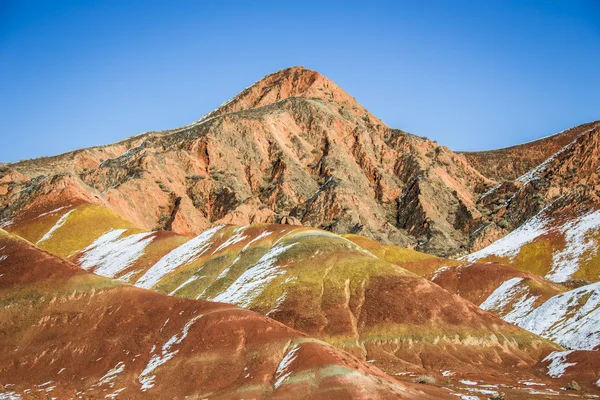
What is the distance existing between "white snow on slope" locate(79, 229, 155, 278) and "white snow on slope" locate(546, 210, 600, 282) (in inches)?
2691

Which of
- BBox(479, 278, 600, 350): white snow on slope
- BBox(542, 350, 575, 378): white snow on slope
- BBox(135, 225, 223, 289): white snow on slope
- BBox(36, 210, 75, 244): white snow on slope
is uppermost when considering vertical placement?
BBox(36, 210, 75, 244): white snow on slope

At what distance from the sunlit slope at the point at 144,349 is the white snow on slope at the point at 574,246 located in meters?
67.6

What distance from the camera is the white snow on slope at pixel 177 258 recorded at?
8725 centimetres

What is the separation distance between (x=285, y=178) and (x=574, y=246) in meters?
65.1

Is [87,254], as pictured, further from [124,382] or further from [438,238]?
[438,238]

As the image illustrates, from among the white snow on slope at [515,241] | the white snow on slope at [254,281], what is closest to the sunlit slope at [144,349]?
the white snow on slope at [254,281]

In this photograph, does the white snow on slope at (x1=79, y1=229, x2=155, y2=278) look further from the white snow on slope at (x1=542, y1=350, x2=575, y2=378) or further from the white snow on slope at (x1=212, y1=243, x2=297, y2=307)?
the white snow on slope at (x1=542, y1=350, x2=575, y2=378)

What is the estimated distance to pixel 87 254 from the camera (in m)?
100

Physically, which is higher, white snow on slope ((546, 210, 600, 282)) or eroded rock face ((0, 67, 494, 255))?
eroded rock face ((0, 67, 494, 255))

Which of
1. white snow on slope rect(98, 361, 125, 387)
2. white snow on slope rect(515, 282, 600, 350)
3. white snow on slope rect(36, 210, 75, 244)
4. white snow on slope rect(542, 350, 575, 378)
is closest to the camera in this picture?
white snow on slope rect(98, 361, 125, 387)

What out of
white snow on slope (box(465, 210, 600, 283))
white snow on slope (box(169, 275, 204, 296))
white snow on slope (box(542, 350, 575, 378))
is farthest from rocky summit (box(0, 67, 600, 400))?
white snow on slope (box(169, 275, 204, 296))

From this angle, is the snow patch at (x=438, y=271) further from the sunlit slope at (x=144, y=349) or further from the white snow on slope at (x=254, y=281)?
the sunlit slope at (x=144, y=349)

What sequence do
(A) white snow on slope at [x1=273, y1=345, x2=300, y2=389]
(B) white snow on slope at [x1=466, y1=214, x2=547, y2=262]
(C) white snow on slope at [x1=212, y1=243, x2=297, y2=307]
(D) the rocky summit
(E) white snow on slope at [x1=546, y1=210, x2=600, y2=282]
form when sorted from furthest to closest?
(B) white snow on slope at [x1=466, y1=214, x2=547, y2=262]
(E) white snow on slope at [x1=546, y1=210, x2=600, y2=282]
(C) white snow on slope at [x1=212, y1=243, x2=297, y2=307]
(D) the rocky summit
(A) white snow on slope at [x1=273, y1=345, x2=300, y2=389]

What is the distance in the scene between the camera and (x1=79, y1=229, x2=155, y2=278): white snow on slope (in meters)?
93.7
